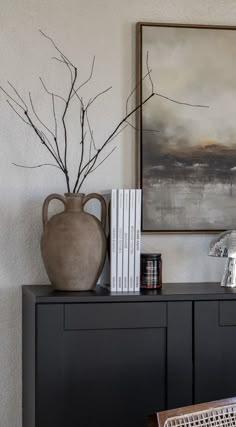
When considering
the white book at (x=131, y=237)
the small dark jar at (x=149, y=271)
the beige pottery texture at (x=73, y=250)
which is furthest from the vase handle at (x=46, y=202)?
the small dark jar at (x=149, y=271)

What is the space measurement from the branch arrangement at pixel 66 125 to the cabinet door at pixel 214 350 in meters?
0.75

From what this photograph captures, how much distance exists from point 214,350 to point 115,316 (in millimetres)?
397

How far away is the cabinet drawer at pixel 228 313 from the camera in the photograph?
2.79m

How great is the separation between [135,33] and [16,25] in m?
0.50

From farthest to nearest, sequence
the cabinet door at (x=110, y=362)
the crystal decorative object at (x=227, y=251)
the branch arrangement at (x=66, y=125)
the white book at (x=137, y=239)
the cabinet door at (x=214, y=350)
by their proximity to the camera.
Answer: the branch arrangement at (x=66, y=125), the crystal decorative object at (x=227, y=251), the white book at (x=137, y=239), the cabinet door at (x=214, y=350), the cabinet door at (x=110, y=362)

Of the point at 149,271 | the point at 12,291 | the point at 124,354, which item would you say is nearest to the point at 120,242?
the point at 149,271

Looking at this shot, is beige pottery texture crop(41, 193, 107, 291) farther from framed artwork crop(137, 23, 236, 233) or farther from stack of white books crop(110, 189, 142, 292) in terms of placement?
framed artwork crop(137, 23, 236, 233)

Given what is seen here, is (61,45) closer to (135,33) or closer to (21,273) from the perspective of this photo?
(135,33)

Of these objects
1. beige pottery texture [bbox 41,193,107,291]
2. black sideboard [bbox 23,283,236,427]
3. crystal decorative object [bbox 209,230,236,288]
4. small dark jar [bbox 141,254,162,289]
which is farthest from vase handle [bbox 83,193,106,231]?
crystal decorative object [bbox 209,230,236,288]

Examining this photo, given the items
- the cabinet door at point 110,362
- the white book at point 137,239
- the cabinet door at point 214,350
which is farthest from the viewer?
the white book at point 137,239

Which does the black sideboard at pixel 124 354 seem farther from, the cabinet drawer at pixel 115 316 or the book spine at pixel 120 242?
the book spine at pixel 120 242

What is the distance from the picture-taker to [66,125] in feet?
10.3

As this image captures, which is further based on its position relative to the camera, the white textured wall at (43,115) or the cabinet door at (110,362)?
the white textured wall at (43,115)

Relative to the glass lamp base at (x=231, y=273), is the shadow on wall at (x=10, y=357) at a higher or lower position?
lower
